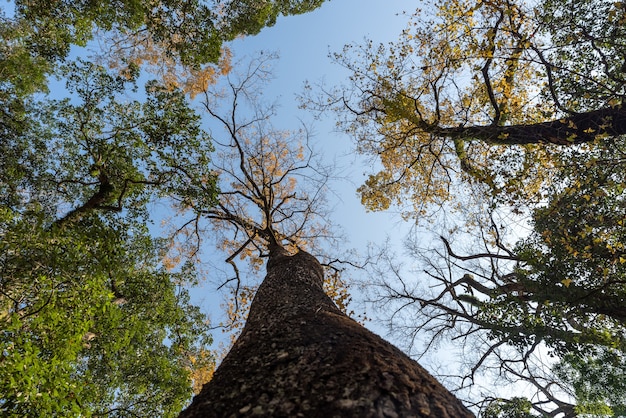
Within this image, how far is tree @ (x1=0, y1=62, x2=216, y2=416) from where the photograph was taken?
5.02 meters

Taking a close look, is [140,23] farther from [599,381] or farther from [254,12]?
[599,381]

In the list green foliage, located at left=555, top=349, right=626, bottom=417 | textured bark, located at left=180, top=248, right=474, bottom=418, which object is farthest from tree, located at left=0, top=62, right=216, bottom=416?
green foliage, located at left=555, top=349, right=626, bottom=417

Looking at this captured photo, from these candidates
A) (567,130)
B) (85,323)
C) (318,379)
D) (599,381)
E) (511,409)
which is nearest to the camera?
(318,379)

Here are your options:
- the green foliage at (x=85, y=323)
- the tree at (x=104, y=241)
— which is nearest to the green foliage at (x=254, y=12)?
the tree at (x=104, y=241)

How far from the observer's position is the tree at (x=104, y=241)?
5.02 meters

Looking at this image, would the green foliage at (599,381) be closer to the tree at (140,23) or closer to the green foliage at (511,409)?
the green foliage at (511,409)

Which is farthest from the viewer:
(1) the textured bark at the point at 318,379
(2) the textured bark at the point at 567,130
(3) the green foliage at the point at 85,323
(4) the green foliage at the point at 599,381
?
(4) the green foliage at the point at 599,381

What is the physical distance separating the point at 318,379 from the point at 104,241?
5369 millimetres

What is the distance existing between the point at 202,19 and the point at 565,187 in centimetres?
856

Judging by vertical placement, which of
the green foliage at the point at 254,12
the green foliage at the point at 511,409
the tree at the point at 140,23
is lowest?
the green foliage at the point at 511,409

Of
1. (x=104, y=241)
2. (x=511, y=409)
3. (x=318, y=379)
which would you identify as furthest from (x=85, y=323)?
(x=511, y=409)

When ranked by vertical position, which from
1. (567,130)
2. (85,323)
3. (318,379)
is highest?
(567,130)

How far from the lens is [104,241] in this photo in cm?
589

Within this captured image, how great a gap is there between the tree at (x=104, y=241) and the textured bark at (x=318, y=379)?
10.4 feet
